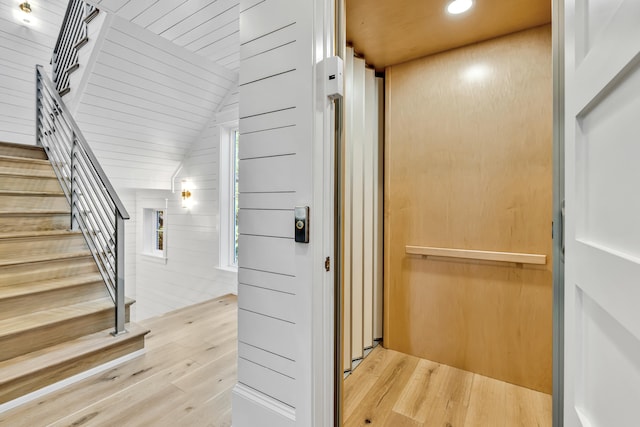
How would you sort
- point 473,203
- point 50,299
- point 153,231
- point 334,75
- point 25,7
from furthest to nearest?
point 153,231
point 25,7
point 50,299
point 473,203
point 334,75

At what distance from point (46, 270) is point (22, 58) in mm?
2405

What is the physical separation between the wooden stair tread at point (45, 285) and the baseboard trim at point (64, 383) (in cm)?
65

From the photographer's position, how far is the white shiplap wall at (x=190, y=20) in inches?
88.0

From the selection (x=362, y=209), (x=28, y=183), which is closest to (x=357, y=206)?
(x=362, y=209)

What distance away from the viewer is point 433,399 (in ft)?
5.32

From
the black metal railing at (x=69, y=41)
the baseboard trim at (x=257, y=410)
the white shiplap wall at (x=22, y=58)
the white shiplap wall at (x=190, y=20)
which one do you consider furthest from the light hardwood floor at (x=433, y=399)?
the white shiplap wall at (x=22, y=58)

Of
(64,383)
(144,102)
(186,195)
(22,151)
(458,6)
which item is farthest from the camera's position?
(186,195)

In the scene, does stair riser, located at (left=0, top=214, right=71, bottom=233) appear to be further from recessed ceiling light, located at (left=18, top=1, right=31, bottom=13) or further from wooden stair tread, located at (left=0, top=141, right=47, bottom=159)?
recessed ceiling light, located at (left=18, top=1, right=31, bottom=13)

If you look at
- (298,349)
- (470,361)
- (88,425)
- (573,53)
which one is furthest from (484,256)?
(88,425)

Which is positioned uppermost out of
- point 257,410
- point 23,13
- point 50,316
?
point 23,13

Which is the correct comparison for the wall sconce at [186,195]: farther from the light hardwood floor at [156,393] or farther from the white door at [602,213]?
the white door at [602,213]

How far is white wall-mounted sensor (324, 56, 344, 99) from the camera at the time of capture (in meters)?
1.13

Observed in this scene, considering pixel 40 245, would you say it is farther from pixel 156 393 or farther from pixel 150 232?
pixel 150 232

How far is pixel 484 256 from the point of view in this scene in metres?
1.78
